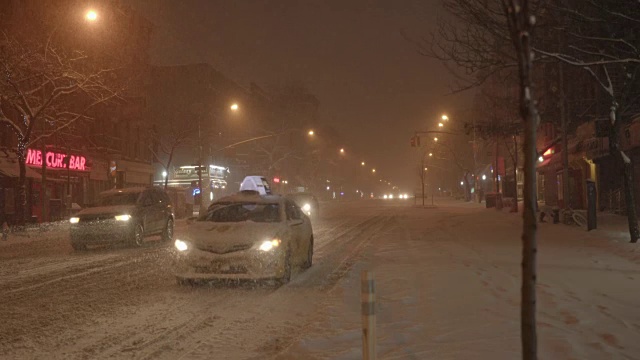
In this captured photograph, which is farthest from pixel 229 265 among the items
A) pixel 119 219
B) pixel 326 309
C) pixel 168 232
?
pixel 168 232

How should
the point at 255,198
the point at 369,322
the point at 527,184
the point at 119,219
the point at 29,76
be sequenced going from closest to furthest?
the point at 527,184 < the point at 369,322 < the point at 255,198 < the point at 119,219 < the point at 29,76

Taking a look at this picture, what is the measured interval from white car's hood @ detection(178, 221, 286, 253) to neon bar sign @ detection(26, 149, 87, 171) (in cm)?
2524

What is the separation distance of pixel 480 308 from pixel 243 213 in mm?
5559

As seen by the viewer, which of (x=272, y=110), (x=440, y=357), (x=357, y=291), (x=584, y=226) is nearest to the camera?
(x=440, y=357)

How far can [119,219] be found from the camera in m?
16.8

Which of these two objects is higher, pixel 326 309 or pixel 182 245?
pixel 182 245

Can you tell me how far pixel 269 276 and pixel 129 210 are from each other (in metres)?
8.54

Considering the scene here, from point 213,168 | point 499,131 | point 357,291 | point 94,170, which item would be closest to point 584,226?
point 499,131

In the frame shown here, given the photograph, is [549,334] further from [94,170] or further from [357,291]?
[94,170]

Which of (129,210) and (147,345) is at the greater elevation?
(129,210)

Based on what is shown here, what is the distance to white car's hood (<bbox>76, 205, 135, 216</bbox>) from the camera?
16719mm

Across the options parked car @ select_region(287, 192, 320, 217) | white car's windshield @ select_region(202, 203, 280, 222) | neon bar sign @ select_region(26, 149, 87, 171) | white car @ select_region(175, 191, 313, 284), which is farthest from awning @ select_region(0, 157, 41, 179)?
white car @ select_region(175, 191, 313, 284)

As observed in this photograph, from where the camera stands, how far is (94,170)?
40.5 m

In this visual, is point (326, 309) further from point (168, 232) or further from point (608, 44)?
point (168, 232)
